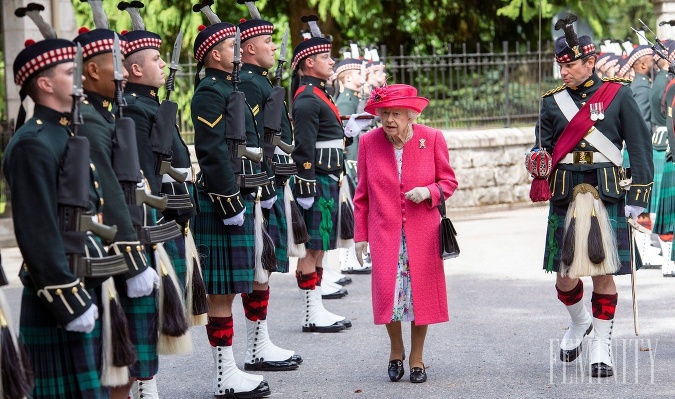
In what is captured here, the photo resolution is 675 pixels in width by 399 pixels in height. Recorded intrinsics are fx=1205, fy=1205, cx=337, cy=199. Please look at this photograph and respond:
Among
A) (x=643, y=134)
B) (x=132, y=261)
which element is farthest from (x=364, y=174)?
(x=132, y=261)

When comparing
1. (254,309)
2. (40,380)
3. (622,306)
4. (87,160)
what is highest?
(87,160)

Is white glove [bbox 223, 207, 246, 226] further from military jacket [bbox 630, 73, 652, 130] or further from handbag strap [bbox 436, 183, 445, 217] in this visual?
military jacket [bbox 630, 73, 652, 130]

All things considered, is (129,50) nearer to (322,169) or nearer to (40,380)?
(40,380)

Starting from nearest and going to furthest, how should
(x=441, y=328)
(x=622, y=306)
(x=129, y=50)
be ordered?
(x=129, y=50) → (x=441, y=328) → (x=622, y=306)

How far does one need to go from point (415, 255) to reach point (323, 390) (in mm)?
919

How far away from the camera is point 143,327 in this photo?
5062mm

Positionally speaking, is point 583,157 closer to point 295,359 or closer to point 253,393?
point 295,359

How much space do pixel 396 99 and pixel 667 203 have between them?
4.18 meters

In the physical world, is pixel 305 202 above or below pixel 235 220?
below

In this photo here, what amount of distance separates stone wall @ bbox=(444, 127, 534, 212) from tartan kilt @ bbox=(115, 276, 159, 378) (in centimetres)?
1098

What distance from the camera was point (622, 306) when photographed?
30.2 feet

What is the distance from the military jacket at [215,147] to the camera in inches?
250

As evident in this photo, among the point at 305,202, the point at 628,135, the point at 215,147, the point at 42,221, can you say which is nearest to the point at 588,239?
the point at 628,135

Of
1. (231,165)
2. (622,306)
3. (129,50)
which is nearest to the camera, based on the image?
(129,50)
